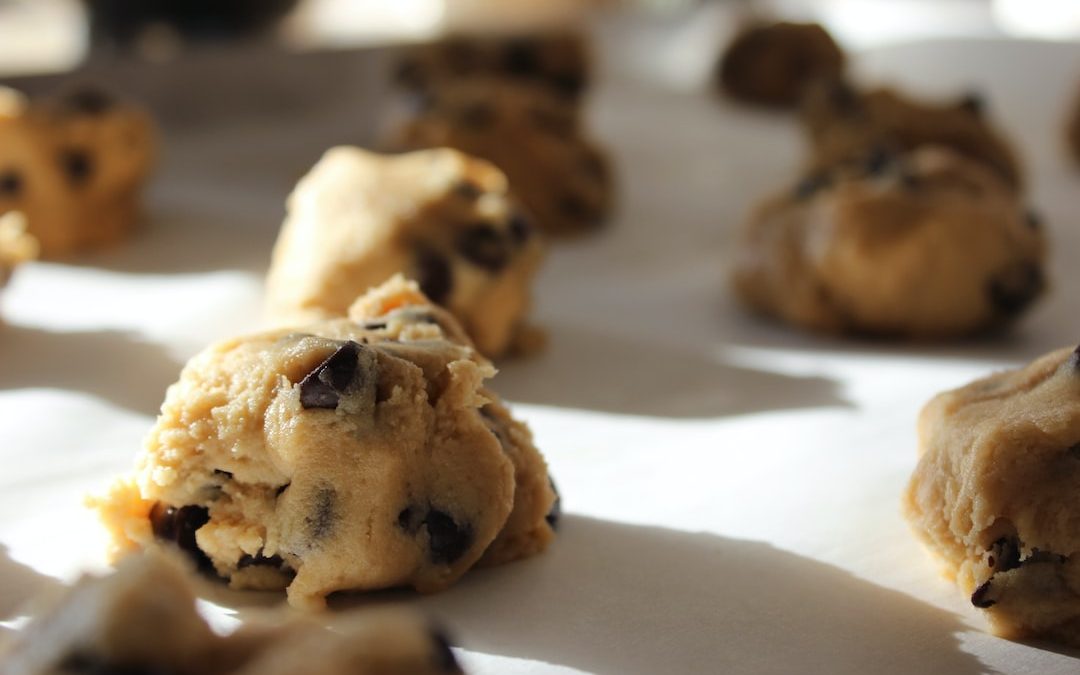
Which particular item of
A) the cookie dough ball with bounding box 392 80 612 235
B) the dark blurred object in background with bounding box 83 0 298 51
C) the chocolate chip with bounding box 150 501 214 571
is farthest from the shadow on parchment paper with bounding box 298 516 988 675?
the dark blurred object in background with bounding box 83 0 298 51

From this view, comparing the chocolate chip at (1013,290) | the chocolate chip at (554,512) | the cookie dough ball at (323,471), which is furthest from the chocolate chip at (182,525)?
the chocolate chip at (1013,290)

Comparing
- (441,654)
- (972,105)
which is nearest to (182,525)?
(441,654)

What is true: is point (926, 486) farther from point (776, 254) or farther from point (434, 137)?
point (434, 137)

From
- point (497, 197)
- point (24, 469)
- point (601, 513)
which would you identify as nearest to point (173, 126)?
point (497, 197)

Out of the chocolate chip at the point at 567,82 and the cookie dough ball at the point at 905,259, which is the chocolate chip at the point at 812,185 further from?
the chocolate chip at the point at 567,82

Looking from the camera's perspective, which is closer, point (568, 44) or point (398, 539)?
point (398, 539)

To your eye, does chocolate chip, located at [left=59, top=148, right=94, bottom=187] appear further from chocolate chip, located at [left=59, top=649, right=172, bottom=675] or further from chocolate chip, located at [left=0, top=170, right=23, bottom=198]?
chocolate chip, located at [left=59, top=649, right=172, bottom=675]
